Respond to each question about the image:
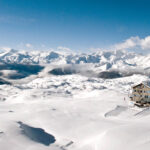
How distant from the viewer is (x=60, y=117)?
144 feet

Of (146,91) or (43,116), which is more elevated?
(146,91)

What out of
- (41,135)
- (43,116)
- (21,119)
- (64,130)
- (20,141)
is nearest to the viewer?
(20,141)

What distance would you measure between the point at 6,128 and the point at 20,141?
5046 millimetres

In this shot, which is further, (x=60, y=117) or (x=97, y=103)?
(x=97, y=103)

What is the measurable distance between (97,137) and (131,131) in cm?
579

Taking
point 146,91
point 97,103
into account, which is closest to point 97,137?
point 97,103

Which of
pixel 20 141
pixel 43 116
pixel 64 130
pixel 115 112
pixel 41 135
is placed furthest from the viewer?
pixel 115 112

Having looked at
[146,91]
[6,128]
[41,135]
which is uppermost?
[146,91]

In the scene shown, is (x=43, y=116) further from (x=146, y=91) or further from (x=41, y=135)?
(x=146, y=91)

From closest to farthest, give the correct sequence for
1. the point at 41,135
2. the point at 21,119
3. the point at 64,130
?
the point at 41,135 → the point at 64,130 → the point at 21,119

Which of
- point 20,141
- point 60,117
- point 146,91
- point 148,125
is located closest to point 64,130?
point 60,117

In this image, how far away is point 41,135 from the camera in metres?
34.2

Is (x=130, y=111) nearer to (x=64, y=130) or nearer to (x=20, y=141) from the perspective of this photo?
(x=64, y=130)

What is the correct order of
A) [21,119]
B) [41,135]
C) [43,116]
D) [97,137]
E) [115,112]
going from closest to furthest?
[97,137]
[41,135]
[21,119]
[43,116]
[115,112]
